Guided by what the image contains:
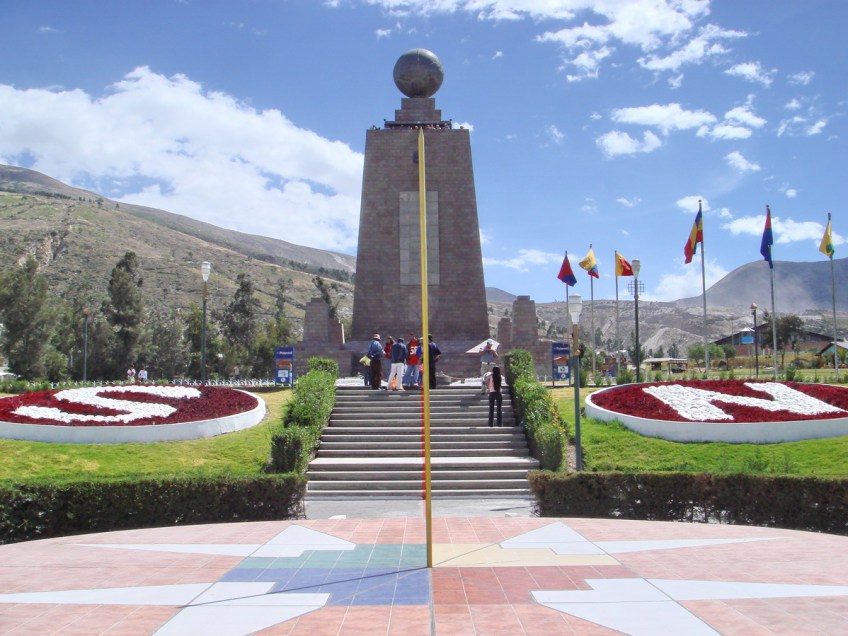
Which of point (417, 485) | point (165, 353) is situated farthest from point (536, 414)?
point (165, 353)

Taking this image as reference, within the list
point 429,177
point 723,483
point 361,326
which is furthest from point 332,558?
point 429,177

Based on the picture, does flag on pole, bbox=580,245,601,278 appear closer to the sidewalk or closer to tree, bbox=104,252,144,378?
the sidewalk

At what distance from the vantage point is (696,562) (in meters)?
8.31

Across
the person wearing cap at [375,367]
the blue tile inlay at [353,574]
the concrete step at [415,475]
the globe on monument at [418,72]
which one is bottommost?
the blue tile inlay at [353,574]

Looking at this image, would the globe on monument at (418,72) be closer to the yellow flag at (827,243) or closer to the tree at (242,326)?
the yellow flag at (827,243)

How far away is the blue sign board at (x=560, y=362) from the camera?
82.6 feet

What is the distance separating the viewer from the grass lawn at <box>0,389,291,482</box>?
14.2m

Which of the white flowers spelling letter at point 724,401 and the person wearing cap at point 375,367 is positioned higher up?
the person wearing cap at point 375,367

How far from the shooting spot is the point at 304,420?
1616 centimetres

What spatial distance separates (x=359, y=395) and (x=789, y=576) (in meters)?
13.0

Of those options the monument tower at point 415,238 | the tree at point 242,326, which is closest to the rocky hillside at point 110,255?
the tree at point 242,326

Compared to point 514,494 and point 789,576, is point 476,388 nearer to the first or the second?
point 514,494

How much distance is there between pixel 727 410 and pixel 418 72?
18.8 m

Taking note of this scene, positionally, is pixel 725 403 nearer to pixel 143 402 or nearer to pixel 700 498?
pixel 700 498
